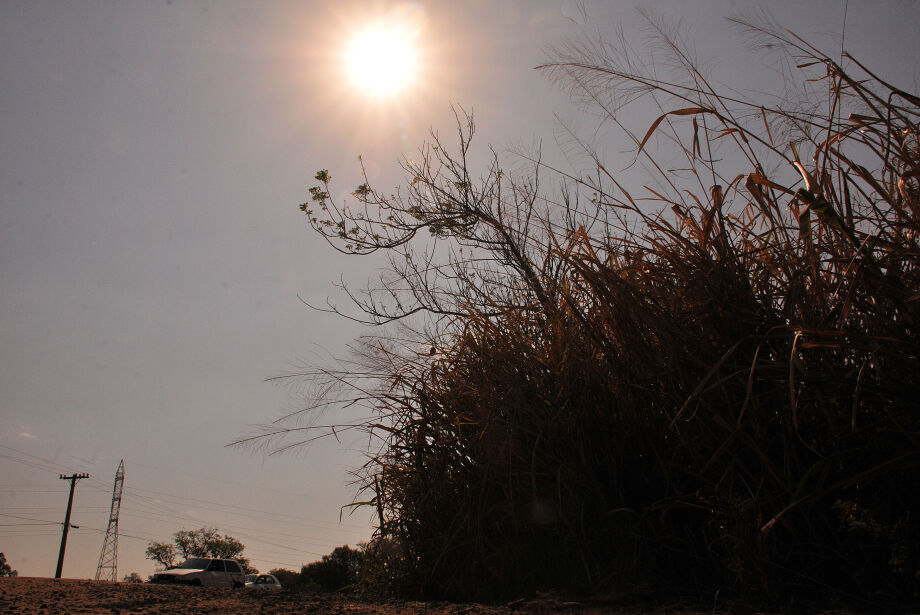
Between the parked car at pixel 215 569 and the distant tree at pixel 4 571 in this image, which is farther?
the parked car at pixel 215 569

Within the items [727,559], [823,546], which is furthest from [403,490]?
[823,546]

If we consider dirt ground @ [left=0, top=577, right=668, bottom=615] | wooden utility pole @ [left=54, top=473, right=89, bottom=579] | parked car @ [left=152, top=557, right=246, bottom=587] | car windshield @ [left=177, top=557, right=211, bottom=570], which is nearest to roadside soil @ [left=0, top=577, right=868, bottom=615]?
dirt ground @ [left=0, top=577, right=668, bottom=615]

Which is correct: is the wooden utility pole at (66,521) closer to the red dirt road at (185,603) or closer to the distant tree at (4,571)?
the distant tree at (4,571)

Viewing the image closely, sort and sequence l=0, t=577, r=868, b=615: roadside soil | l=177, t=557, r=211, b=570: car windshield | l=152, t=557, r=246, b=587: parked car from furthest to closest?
l=177, t=557, r=211, b=570: car windshield, l=152, t=557, r=246, b=587: parked car, l=0, t=577, r=868, b=615: roadside soil

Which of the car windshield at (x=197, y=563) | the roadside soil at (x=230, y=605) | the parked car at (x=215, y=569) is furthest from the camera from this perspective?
the car windshield at (x=197, y=563)

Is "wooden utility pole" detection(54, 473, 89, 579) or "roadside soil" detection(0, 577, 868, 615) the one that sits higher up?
"wooden utility pole" detection(54, 473, 89, 579)

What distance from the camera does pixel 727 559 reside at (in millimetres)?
1375

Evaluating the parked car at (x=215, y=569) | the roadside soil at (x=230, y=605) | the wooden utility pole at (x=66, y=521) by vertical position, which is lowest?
the roadside soil at (x=230, y=605)

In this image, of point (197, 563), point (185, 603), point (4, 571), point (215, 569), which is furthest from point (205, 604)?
point (4, 571)

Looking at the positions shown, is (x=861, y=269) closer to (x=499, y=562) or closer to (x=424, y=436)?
(x=499, y=562)

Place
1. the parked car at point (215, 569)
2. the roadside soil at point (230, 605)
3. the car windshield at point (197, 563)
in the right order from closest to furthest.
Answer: the roadside soil at point (230, 605)
the parked car at point (215, 569)
the car windshield at point (197, 563)

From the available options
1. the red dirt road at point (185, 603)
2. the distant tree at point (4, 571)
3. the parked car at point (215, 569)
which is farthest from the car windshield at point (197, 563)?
the red dirt road at point (185, 603)

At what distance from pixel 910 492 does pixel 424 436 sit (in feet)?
4.90

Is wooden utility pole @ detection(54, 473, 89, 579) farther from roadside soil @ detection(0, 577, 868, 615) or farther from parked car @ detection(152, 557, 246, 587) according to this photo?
roadside soil @ detection(0, 577, 868, 615)
